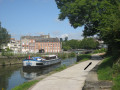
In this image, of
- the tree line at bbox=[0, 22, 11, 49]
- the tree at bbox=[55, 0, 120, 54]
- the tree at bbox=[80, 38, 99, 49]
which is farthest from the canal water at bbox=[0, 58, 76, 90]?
the tree at bbox=[80, 38, 99, 49]

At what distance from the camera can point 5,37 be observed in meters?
84.1

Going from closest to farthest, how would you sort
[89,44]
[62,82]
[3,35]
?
1. [62,82]
2. [3,35]
3. [89,44]

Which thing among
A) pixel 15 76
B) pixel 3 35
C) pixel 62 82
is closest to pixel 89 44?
pixel 3 35

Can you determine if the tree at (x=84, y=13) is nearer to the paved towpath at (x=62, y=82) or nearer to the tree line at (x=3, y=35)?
the paved towpath at (x=62, y=82)

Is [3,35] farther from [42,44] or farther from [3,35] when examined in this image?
[42,44]

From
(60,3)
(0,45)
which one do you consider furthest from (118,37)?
(0,45)

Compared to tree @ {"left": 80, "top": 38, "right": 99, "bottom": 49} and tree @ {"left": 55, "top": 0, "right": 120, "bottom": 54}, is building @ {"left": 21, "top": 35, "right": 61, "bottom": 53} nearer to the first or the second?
tree @ {"left": 80, "top": 38, "right": 99, "bottom": 49}

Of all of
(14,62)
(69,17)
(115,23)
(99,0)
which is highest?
(99,0)

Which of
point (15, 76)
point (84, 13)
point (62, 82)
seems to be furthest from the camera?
point (84, 13)

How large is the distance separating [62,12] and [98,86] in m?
28.1

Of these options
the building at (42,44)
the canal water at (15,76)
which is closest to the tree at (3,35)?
the building at (42,44)

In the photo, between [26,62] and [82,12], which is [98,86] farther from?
[26,62]

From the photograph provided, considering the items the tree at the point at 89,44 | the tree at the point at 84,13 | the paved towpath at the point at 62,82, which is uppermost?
the tree at the point at 84,13

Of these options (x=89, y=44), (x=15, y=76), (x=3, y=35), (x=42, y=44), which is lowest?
(x=15, y=76)
